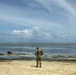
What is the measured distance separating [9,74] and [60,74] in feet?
14.6

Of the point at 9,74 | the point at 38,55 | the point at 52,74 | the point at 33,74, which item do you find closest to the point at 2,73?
the point at 9,74

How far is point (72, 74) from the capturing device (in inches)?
854

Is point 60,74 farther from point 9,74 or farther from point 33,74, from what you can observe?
point 9,74

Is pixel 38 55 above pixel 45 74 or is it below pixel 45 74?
above

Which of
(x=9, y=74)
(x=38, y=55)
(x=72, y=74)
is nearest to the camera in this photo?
(x=9, y=74)

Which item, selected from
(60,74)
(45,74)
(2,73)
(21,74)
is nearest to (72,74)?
(60,74)

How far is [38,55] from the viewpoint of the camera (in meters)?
25.8

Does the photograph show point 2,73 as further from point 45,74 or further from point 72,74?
point 72,74

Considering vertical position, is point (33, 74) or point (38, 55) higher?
point (38, 55)

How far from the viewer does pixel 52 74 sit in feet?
69.0

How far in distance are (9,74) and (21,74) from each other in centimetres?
101

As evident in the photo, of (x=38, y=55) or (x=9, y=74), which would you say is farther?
(x=38, y=55)

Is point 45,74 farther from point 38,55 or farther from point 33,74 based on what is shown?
point 38,55

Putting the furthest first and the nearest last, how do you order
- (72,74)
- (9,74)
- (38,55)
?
(38,55) → (72,74) → (9,74)
